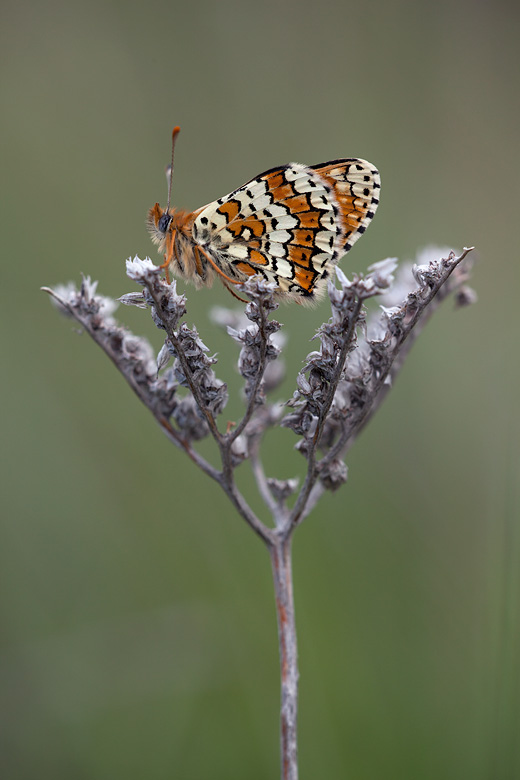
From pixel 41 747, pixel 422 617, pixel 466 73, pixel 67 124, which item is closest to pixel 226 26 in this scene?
pixel 67 124

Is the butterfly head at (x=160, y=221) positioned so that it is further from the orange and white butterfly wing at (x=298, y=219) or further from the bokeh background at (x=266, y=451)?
the bokeh background at (x=266, y=451)

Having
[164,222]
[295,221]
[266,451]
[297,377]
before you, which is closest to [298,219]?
[295,221]

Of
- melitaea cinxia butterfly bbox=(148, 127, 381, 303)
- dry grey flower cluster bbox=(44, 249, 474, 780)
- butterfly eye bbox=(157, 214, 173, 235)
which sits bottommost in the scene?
dry grey flower cluster bbox=(44, 249, 474, 780)

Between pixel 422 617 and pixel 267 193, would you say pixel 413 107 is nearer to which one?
pixel 267 193

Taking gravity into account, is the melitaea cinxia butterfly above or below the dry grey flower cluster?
above

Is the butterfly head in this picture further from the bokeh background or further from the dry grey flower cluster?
the bokeh background

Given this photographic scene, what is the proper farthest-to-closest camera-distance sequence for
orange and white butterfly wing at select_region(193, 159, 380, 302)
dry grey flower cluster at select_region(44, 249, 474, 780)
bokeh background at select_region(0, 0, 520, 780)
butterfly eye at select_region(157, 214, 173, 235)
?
bokeh background at select_region(0, 0, 520, 780), butterfly eye at select_region(157, 214, 173, 235), orange and white butterfly wing at select_region(193, 159, 380, 302), dry grey flower cluster at select_region(44, 249, 474, 780)

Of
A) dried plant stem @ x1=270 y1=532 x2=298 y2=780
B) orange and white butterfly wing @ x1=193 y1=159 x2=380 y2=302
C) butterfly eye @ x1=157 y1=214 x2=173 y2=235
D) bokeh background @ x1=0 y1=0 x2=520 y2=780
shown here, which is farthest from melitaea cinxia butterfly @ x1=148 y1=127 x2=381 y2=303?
bokeh background @ x1=0 y1=0 x2=520 y2=780
